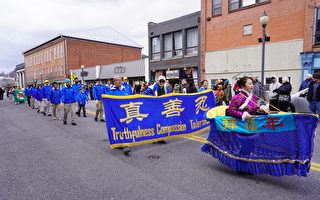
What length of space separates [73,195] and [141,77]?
25.0 metres

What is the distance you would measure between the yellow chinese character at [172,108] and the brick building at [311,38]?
1214cm

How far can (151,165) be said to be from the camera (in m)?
4.31

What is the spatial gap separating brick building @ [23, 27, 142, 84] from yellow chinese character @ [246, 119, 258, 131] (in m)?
43.7

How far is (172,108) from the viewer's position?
19.1 ft

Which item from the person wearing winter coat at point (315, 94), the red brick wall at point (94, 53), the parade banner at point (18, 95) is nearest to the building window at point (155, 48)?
the parade banner at point (18, 95)

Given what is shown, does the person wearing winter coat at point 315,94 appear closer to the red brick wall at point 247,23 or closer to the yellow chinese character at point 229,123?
the yellow chinese character at point 229,123

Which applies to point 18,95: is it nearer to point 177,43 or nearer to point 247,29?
point 177,43

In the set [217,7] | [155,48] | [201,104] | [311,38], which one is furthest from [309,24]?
[155,48]

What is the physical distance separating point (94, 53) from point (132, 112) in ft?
148

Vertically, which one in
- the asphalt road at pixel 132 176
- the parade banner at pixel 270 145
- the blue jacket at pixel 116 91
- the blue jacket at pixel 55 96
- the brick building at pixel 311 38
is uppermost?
the brick building at pixel 311 38

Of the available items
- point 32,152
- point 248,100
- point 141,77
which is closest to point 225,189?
point 248,100

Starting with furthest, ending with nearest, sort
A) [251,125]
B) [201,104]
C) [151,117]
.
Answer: [201,104]
[151,117]
[251,125]

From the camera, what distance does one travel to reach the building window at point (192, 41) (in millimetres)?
20266

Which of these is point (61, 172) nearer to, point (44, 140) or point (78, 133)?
point (44, 140)
